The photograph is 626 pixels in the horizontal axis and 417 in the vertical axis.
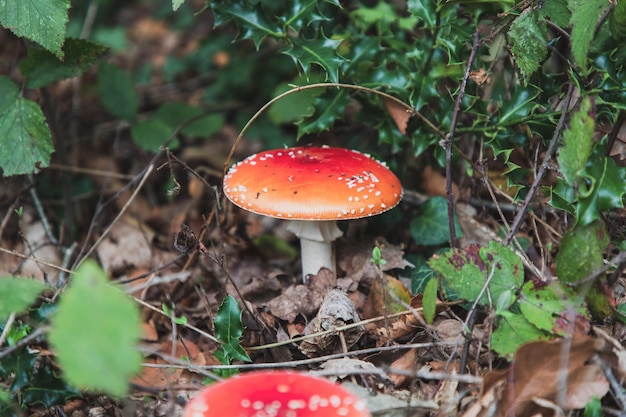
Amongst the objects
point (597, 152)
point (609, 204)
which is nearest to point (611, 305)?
point (609, 204)

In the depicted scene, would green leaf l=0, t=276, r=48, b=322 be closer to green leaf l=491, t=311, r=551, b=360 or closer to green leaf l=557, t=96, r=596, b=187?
green leaf l=491, t=311, r=551, b=360

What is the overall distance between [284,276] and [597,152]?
211 cm

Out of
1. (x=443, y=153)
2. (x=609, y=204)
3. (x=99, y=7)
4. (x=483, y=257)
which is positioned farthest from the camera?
(x=99, y=7)

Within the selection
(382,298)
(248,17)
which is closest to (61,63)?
(248,17)

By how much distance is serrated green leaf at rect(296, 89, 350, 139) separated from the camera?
3.70 m

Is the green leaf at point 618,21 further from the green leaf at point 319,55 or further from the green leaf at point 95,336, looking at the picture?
the green leaf at point 95,336

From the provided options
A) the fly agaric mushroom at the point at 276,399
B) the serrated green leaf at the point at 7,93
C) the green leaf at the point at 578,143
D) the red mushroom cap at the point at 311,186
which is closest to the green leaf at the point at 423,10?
the red mushroom cap at the point at 311,186

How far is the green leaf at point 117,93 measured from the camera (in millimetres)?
4879

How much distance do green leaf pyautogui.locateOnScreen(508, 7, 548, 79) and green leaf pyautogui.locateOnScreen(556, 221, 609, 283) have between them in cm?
88

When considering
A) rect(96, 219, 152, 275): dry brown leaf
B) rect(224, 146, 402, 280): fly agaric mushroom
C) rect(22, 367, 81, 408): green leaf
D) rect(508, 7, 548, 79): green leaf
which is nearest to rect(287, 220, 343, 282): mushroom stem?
rect(224, 146, 402, 280): fly agaric mushroom

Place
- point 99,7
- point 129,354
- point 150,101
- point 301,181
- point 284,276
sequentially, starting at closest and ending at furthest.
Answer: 1. point 129,354
2. point 301,181
3. point 284,276
4. point 150,101
5. point 99,7

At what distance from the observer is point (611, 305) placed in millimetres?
2594

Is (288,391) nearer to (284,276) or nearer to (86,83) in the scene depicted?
(284,276)

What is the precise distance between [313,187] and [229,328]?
32.7 inches
